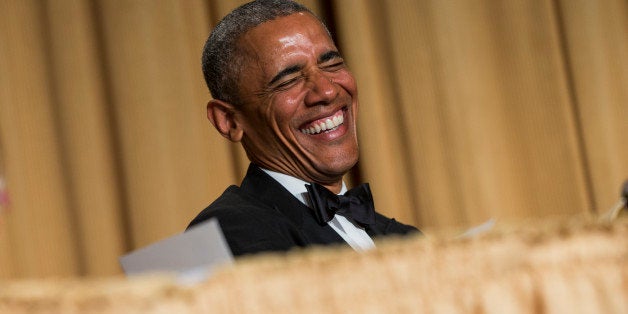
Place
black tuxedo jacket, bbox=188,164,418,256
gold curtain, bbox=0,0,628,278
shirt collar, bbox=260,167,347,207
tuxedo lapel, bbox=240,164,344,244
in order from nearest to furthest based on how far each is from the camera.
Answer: black tuxedo jacket, bbox=188,164,418,256, tuxedo lapel, bbox=240,164,344,244, shirt collar, bbox=260,167,347,207, gold curtain, bbox=0,0,628,278

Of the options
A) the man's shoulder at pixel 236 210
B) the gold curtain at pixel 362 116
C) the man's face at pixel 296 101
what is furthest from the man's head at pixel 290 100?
the gold curtain at pixel 362 116

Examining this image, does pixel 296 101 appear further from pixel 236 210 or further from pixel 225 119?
pixel 236 210

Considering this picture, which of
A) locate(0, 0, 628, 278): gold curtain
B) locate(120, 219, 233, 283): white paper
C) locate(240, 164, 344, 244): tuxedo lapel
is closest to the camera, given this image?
locate(120, 219, 233, 283): white paper

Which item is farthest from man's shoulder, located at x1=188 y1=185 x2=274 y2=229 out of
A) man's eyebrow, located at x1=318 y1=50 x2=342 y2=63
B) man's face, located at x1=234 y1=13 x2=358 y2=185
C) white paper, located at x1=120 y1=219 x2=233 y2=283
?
white paper, located at x1=120 y1=219 x2=233 y2=283

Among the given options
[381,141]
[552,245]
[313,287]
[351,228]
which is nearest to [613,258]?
[552,245]

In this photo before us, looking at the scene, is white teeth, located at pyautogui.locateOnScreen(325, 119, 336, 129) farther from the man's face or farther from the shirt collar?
the shirt collar

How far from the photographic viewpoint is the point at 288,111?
145 cm

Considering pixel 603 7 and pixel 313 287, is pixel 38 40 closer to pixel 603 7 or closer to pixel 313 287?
pixel 603 7

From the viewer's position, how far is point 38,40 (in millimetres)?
2168

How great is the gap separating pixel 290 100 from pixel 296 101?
0.01 metres

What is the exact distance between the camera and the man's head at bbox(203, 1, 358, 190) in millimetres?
1427

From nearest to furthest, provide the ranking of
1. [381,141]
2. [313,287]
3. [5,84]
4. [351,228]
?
[313,287], [351,228], [5,84], [381,141]

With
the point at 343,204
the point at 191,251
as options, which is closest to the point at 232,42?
the point at 343,204

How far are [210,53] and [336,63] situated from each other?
0.68 feet
